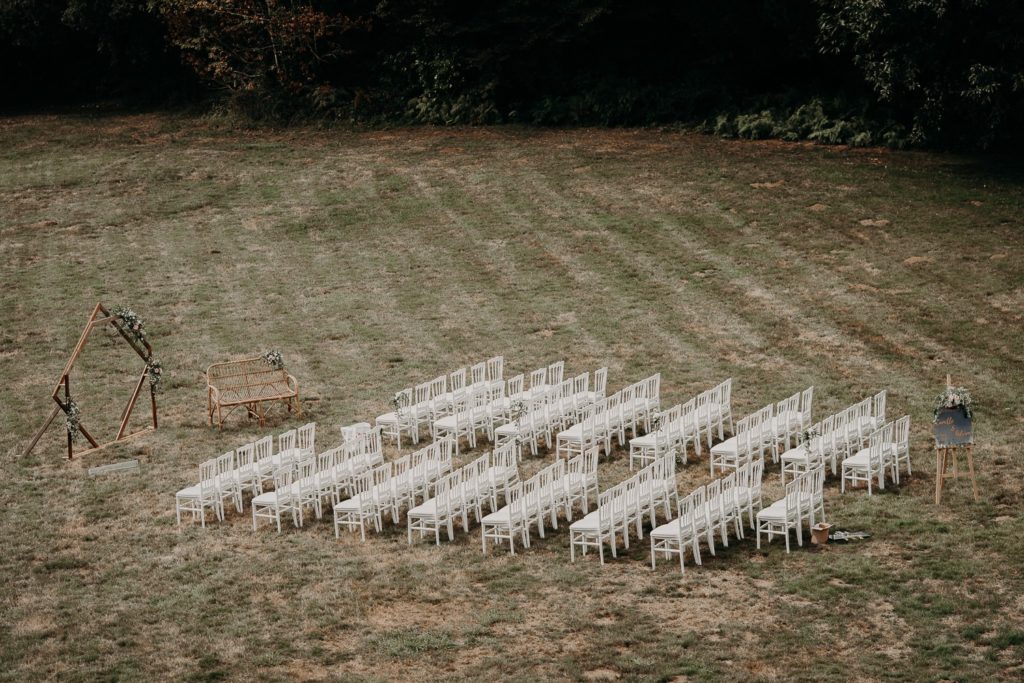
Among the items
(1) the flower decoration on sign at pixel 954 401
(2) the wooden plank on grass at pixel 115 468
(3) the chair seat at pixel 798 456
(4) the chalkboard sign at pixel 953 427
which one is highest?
(1) the flower decoration on sign at pixel 954 401

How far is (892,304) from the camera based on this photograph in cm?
2305

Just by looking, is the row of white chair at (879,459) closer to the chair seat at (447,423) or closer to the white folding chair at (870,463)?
the white folding chair at (870,463)

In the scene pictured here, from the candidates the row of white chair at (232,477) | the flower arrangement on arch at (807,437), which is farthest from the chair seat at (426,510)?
the flower arrangement on arch at (807,437)

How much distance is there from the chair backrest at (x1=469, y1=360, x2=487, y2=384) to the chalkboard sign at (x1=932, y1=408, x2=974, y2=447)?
7209 millimetres

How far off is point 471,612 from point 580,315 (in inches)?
440

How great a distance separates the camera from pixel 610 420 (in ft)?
58.1

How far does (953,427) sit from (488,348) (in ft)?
30.8

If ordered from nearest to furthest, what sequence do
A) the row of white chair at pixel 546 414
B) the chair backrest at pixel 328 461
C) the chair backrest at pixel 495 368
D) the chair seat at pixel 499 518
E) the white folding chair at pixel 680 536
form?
1. the white folding chair at pixel 680 536
2. the chair seat at pixel 499 518
3. the chair backrest at pixel 328 461
4. the row of white chair at pixel 546 414
5. the chair backrest at pixel 495 368

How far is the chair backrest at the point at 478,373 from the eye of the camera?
64.5 feet

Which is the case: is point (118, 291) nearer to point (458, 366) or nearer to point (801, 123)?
point (458, 366)

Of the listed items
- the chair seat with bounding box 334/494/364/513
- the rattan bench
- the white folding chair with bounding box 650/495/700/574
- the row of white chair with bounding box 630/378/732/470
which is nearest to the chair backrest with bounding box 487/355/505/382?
the row of white chair with bounding box 630/378/732/470

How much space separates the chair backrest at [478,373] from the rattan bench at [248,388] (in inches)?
111

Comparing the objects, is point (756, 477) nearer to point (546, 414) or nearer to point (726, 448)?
point (726, 448)

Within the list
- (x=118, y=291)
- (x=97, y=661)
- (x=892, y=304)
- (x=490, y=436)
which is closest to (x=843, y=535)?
(x=490, y=436)
